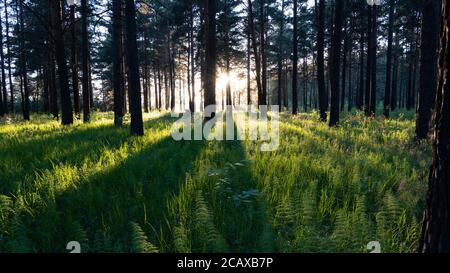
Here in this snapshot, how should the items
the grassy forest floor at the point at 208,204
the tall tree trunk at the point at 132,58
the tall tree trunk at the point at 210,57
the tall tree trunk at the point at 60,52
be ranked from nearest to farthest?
the grassy forest floor at the point at 208,204 → the tall tree trunk at the point at 132,58 → the tall tree trunk at the point at 210,57 → the tall tree trunk at the point at 60,52

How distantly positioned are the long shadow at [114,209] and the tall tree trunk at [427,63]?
7.40 m

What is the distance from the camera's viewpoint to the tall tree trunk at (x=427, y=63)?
869 cm

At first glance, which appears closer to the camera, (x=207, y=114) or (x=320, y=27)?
(x=207, y=114)

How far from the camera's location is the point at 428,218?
7.68 feet

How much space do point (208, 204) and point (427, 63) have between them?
330 inches

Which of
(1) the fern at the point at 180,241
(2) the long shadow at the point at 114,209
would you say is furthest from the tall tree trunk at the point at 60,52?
(1) the fern at the point at 180,241

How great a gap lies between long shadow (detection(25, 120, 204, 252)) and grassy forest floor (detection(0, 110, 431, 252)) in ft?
0.05

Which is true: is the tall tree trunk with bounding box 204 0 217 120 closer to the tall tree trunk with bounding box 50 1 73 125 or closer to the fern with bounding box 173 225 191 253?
the tall tree trunk with bounding box 50 1 73 125

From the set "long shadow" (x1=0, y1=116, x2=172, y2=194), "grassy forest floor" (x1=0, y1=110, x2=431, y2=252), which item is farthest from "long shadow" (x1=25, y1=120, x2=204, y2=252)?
"long shadow" (x1=0, y1=116, x2=172, y2=194)

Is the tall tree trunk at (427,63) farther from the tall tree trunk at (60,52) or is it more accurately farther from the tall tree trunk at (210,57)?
the tall tree trunk at (60,52)

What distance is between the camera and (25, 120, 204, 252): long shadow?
11.0ft

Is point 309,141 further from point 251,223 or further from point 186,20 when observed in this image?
point 186,20
